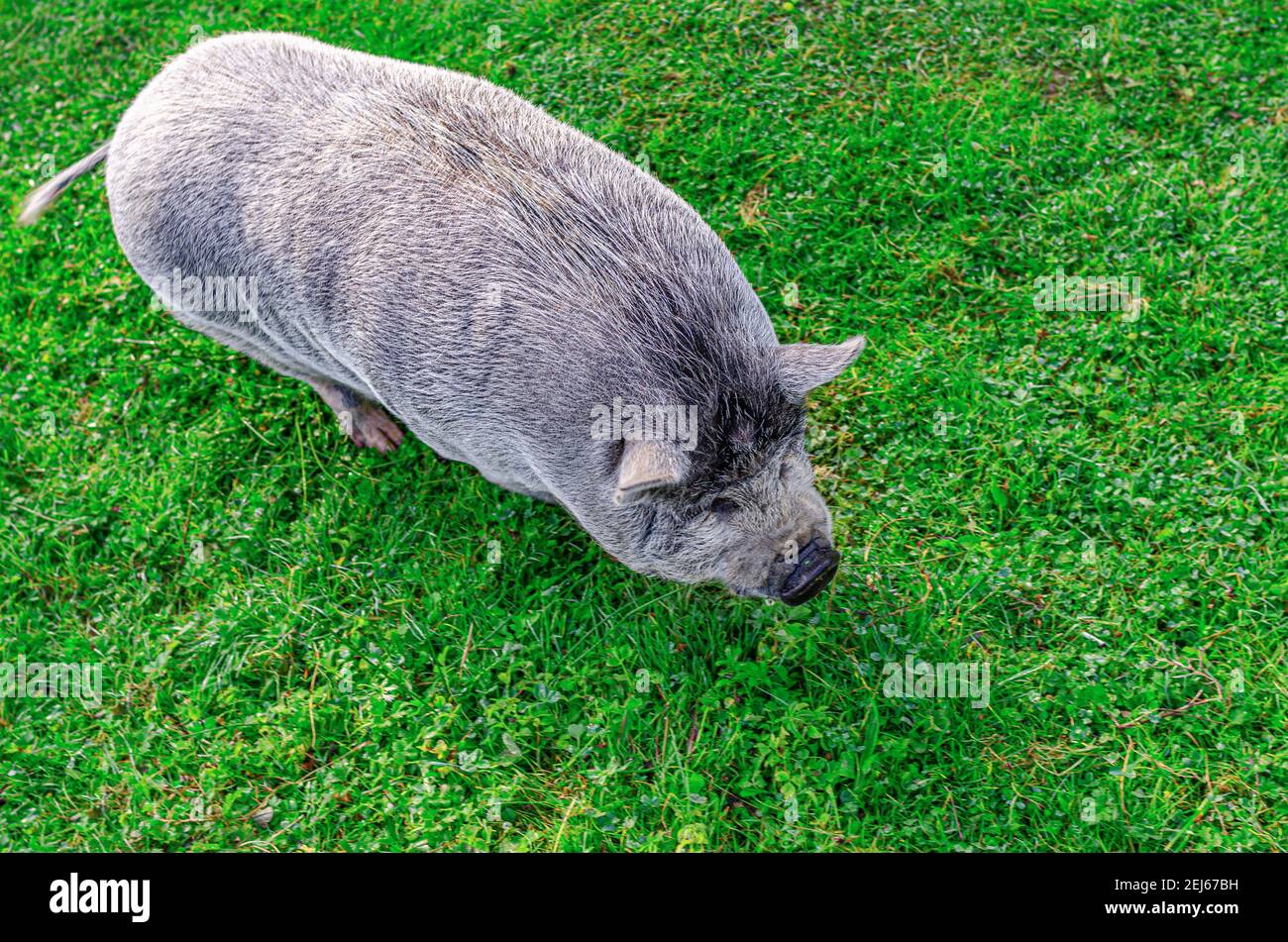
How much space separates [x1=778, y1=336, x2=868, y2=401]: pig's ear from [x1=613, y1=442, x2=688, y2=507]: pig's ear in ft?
1.73

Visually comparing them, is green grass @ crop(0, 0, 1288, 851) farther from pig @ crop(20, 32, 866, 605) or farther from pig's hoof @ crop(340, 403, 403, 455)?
pig @ crop(20, 32, 866, 605)

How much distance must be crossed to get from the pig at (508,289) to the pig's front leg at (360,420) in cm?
65

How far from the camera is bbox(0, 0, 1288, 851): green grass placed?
12.9 ft

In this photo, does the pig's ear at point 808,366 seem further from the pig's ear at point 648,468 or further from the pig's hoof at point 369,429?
the pig's hoof at point 369,429

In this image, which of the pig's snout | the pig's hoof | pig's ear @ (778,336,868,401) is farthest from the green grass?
pig's ear @ (778,336,868,401)

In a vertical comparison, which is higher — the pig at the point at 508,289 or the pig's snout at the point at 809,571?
the pig at the point at 508,289

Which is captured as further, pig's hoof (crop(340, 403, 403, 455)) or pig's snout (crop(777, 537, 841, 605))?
pig's hoof (crop(340, 403, 403, 455))

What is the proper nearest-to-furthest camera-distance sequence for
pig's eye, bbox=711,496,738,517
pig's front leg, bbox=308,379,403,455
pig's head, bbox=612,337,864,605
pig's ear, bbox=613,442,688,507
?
pig's ear, bbox=613,442,688,507, pig's head, bbox=612,337,864,605, pig's eye, bbox=711,496,738,517, pig's front leg, bbox=308,379,403,455

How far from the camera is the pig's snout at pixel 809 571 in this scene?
149 inches

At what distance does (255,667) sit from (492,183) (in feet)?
8.41

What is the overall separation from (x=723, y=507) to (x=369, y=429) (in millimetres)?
2226

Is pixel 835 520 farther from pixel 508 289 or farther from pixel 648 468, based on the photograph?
pixel 508 289

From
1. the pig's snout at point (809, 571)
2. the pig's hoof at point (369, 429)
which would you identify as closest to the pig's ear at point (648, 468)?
the pig's snout at point (809, 571)

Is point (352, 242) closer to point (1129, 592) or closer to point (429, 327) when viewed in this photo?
point (429, 327)
